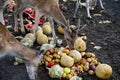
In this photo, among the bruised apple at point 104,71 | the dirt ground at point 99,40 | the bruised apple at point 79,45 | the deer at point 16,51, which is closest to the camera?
the deer at point 16,51

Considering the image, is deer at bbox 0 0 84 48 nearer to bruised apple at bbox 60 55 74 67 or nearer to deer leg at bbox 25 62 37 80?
bruised apple at bbox 60 55 74 67

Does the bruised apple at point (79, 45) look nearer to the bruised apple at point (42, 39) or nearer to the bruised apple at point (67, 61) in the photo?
the bruised apple at point (67, 61)

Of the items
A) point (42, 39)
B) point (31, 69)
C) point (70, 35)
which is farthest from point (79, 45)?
point (31, 69)

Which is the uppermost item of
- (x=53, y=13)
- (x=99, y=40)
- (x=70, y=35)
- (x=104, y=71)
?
(x=53, y=13)

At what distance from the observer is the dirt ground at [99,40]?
5.80m

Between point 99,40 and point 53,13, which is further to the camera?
point 99,40

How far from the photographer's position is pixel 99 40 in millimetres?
7023

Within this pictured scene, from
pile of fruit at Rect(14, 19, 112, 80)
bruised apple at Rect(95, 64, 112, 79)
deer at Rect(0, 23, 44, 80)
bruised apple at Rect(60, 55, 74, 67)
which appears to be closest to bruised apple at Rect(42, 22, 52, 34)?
pile of fruit at Rect(14, 19, 112, 80)

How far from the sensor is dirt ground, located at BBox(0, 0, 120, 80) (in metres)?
5.80

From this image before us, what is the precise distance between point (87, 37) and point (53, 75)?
193cm

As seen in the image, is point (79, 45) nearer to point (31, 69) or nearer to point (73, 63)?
point (73, 63)

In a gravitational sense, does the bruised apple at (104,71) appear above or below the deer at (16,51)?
below

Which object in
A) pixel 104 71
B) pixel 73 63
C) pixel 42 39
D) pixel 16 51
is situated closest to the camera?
pixel 16 51

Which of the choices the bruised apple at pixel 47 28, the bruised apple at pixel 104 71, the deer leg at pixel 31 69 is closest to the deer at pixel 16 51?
the deer leg at pixel 31 69
